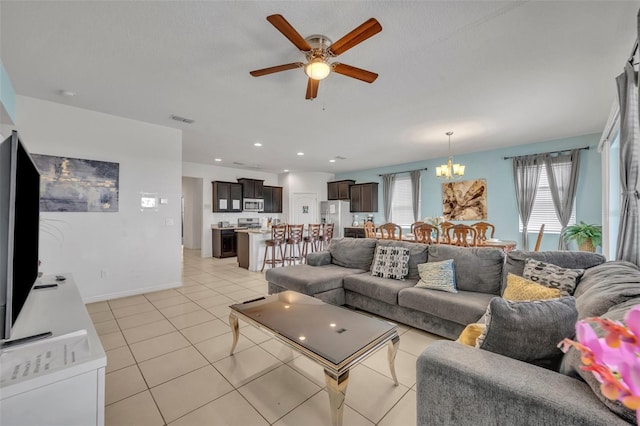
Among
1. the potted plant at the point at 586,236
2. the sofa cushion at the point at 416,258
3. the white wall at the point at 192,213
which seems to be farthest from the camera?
the white wall at the point at 192,213

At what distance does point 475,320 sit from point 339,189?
23.1 ft

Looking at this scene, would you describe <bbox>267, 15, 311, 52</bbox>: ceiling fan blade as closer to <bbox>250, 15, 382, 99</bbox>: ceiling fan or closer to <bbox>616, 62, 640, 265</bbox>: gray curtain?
<bbox>250, 15, 382, 99</bbox>: ceiling fan

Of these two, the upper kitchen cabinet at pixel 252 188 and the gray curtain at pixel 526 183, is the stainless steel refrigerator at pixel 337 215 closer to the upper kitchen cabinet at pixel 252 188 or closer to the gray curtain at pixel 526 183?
the upper kitchen cabinet at pixel 252 188

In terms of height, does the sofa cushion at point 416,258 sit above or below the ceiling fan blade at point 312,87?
below

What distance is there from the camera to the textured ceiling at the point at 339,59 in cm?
192

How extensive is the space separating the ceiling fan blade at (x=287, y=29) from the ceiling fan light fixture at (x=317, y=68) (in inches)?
4.2

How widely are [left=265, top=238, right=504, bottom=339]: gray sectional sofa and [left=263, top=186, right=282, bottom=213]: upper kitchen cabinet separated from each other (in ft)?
17.9

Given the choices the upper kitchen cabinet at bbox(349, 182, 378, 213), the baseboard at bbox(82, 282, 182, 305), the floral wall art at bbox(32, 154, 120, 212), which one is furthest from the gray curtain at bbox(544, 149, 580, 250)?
the floral wall art at bbox(32, 154, 120, 212)

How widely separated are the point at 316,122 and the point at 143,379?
3693 millimetres

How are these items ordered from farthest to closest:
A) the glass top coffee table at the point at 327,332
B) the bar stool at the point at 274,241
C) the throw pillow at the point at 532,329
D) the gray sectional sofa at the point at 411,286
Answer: the bar stool at the point at 274,241
the gray sectional sofa at the point at 411,286
the glass top coffee table at the point at 327,332
the throw pillow at the point at 532,329

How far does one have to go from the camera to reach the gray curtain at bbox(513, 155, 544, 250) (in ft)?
17.5

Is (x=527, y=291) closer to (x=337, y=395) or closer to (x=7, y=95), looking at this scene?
(x=337, y=395)

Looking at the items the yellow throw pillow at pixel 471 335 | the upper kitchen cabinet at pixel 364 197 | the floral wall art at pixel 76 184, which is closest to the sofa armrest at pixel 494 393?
the yellow throw pillow at pixel 471 335

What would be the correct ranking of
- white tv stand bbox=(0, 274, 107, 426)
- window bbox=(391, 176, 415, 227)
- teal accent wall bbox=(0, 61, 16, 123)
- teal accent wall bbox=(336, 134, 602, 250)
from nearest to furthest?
white tv stand bbox=(0, 274, 107, 426)
teal accent wall bbox=(0, 61, 16, 123)
teal accent wall bbox=(336, 134, 602, 250)
window bbox=(391, 176, 415, 227)
